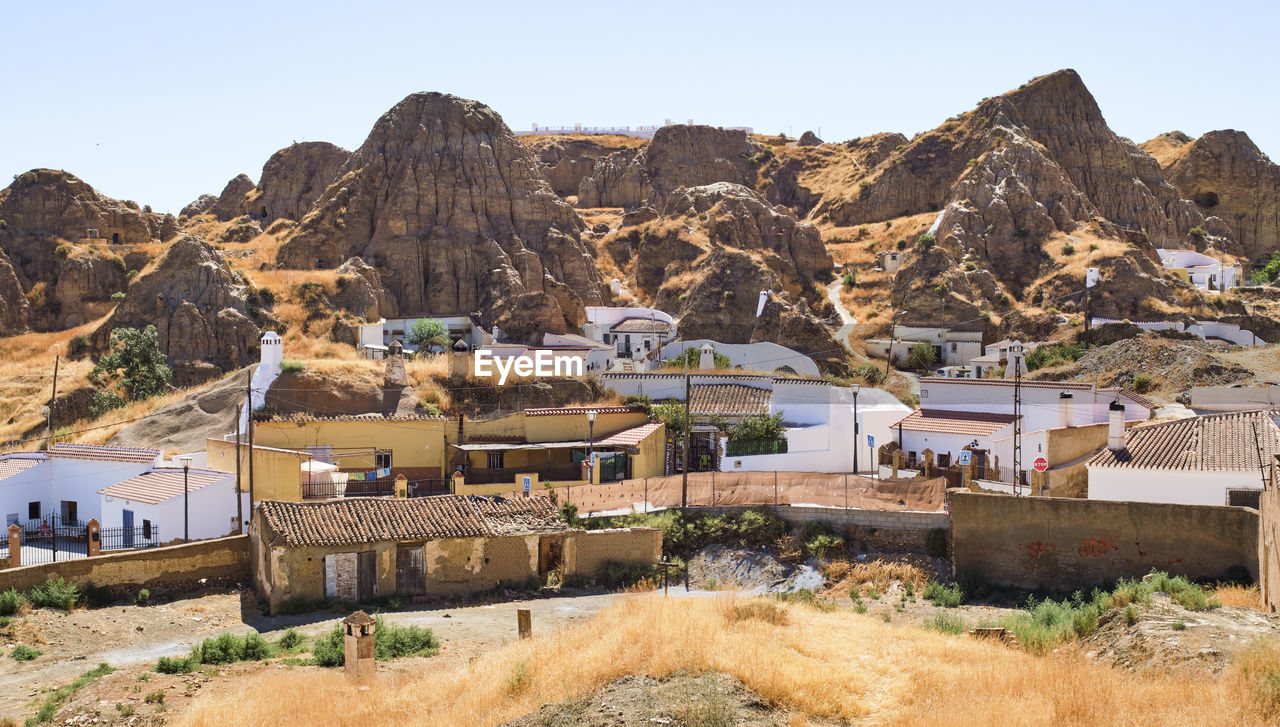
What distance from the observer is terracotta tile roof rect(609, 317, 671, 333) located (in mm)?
58875

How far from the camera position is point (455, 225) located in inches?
2450

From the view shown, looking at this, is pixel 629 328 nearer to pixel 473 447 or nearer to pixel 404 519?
pixel 473 447

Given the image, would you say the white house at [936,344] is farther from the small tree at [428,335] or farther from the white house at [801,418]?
the small tree at [428,335]

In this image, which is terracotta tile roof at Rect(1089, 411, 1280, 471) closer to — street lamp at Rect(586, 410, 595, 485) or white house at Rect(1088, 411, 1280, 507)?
white house at Rect(1088, 411, 1280, 507)

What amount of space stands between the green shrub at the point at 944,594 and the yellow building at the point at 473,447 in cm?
1272

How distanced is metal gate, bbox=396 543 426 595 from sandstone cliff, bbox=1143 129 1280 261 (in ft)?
279

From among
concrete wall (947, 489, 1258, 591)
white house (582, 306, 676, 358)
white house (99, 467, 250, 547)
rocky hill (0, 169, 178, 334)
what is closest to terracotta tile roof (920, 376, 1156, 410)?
concrete wall (947, 489, 1258, 591)

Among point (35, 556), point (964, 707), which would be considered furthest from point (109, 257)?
point (964, 707)

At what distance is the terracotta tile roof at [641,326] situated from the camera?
58.9 metres

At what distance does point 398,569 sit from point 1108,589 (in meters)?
14.7

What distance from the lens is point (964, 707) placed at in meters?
12.0

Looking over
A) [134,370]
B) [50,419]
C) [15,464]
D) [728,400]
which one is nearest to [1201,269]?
[728,400]

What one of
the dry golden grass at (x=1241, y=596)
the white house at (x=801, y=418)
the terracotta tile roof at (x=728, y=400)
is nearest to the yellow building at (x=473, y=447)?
the terracotta tile roof at (x=728, y=400)

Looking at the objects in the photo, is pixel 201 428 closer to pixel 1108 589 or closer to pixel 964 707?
pixel 1108 589
